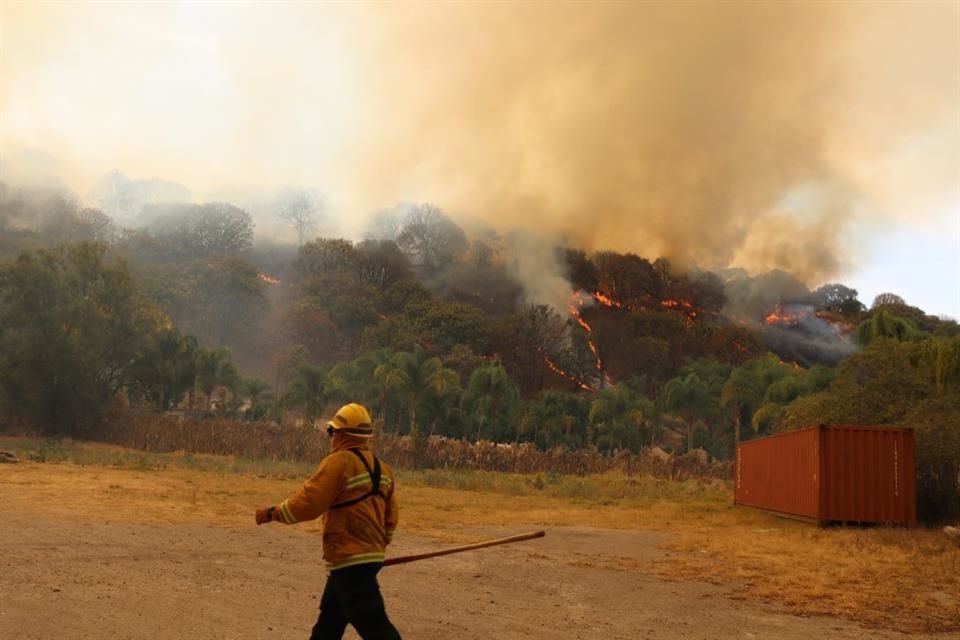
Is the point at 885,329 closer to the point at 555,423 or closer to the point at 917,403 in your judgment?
the point at 917,403

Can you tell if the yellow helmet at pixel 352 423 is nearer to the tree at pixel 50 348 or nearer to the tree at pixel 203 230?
the tree at pixel 50 348

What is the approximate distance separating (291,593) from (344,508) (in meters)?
5.24

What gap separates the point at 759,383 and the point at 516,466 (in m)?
20.1

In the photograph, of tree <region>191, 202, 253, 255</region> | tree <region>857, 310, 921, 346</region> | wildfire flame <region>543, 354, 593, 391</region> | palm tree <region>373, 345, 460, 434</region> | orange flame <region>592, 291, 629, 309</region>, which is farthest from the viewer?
orange flame <region>592, 291, 629, 309</region>

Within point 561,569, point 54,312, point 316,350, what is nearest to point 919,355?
point 561,569

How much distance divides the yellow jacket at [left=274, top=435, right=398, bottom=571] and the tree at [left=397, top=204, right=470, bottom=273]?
134 meters

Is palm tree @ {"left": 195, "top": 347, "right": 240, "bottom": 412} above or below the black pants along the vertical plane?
above

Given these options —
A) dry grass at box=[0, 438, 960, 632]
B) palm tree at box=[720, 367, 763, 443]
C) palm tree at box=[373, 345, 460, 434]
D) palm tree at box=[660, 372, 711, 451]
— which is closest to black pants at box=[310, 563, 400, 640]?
dry grass at box=[0, 438, 960, 632]

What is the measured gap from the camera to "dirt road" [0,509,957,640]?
27.3 ft

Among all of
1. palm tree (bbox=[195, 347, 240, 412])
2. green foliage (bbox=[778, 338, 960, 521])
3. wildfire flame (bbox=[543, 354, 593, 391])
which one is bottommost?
green foliage (bbox=[778, 338, 960, 521])

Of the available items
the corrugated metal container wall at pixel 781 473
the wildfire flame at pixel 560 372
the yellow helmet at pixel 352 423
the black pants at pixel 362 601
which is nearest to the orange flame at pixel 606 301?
the wildfire flame at pixel 560 372

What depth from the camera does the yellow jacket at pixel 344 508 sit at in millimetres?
5348

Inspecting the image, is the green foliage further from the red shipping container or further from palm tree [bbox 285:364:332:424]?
palm tree [bbox 285:364:332:424]

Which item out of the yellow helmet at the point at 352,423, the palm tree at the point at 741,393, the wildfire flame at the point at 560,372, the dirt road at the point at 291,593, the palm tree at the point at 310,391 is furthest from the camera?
the wildfire flame at the point at 560,372
